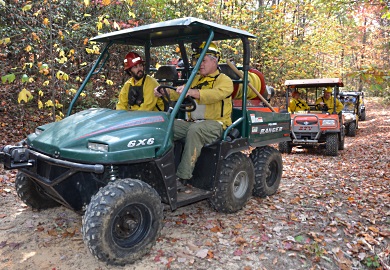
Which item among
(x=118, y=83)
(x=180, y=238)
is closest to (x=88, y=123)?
(x=180, y=238)

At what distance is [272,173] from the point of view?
539 cm

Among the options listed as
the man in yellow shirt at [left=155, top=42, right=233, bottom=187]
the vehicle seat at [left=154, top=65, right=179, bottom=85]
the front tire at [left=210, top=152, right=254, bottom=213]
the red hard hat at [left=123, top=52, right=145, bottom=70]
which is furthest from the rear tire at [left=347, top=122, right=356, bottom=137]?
the red hard hat at [left=123, top=52, right=145, bottom=70]

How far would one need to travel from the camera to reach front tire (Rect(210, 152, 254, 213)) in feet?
13.6

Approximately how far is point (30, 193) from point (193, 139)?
6.52ft

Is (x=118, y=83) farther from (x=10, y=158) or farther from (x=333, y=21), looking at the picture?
(x=333, y=21)

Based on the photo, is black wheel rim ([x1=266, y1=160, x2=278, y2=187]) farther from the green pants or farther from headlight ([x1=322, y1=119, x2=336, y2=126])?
headlight ([x1=322, y1=119, x2=336, y2=126])

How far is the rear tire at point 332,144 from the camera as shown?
893 cm

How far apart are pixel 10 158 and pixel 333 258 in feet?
10.9

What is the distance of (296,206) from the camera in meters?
4.84

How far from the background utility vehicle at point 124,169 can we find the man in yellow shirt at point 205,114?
0.17 meters

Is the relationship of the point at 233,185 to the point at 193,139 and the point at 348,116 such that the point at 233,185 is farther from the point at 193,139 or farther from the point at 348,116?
the point at 348,116

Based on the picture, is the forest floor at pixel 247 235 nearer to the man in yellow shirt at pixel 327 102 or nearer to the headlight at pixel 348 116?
the man in yellow shirt at pixel 327 102

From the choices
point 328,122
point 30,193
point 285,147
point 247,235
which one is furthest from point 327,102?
point 30,193

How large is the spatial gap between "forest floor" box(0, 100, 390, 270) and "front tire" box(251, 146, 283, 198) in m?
0.15
